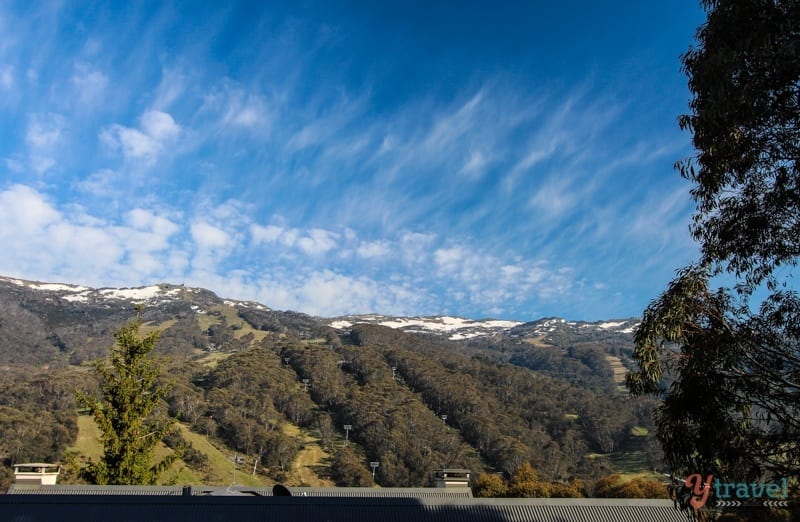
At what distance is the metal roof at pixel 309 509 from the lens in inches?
634

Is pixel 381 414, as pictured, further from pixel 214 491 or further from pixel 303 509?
pixel 303 509

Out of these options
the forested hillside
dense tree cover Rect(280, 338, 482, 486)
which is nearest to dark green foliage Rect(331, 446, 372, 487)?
the forested hillside

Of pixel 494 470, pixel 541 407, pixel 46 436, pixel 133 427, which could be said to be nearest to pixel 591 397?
pixel 541 407

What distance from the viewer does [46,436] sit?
3477 inches

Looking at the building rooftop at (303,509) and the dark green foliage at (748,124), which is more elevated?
the dark green foliage at (748,124)

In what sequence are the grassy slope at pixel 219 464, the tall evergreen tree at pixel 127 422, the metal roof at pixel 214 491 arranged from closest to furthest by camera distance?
the metal roof at pixel 214 491, the tall evergreen tree at pixel 127 422, the grassy slope at pixel 219 464

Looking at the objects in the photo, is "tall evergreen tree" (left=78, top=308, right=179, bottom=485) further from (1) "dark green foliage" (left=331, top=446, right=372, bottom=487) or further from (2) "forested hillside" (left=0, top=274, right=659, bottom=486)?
(1) "dark green foliage" (left=331, top=446, right=372, bottom=487)

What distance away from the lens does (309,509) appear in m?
17.1

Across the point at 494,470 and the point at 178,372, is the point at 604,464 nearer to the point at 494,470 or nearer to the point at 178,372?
the point at 494,470

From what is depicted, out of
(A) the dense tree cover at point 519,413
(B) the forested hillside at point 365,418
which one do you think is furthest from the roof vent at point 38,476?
(A) the dense tree cover at point 519,413

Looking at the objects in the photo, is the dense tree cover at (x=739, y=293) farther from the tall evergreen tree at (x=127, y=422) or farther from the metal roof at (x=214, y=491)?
the tall evergreen tree at (x=127, y=422)

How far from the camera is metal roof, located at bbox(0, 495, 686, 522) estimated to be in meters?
16.1

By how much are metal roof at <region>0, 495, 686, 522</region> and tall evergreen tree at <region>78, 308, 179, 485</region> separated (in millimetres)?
8127

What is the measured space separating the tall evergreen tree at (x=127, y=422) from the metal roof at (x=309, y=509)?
8127mm
